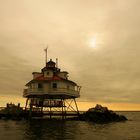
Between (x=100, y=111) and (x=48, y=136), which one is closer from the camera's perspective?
(x=48, y=136)

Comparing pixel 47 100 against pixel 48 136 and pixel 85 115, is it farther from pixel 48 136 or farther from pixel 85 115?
pixel 48 136

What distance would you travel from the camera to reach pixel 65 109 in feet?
261

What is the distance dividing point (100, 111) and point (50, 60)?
15447 millimetres

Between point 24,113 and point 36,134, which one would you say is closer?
point 36,134

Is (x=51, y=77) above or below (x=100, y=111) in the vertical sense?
above

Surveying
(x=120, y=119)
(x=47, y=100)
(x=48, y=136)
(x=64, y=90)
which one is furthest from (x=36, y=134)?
(x=120, y=119)

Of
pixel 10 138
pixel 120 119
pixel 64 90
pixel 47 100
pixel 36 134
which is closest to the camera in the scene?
pixel 10 138

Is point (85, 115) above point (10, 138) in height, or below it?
above

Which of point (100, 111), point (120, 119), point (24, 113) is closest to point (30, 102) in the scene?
point (24, 113)

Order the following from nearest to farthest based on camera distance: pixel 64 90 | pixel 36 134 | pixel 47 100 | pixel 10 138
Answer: pixel 10 138, pixel 36 134, pixel 64 90, pixel 47 100

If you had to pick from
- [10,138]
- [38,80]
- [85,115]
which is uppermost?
[38,80]

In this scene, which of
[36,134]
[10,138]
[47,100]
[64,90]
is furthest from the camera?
[47,100]

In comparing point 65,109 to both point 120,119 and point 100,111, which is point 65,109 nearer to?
point 100,111

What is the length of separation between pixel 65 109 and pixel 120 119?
59.5 feet
